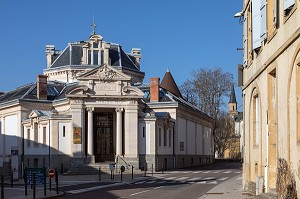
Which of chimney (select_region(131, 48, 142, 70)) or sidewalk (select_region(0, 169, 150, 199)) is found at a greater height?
chimney (select_region(131, 48, 142, 70))

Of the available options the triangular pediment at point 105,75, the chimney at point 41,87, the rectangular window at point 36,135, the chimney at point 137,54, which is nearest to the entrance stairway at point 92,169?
the rectangular window at point 36,135

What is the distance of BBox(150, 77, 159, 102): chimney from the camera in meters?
60.8

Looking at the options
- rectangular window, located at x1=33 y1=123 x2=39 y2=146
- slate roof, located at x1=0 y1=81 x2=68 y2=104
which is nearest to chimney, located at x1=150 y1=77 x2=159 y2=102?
slate roof, located at x1=0 y1=81 x2=68 y2=104

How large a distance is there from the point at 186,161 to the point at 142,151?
1381 cm

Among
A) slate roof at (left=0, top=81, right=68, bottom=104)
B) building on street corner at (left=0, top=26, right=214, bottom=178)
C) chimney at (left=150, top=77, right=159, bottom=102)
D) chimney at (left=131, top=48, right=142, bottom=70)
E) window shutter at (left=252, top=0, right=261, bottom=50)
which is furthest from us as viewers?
chimney at (left=131, top=48, right=142, bottom=70)

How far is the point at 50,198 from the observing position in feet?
80.4

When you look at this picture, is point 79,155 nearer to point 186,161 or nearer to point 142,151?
point 142,151

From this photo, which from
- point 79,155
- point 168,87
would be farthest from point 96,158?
point 168,87

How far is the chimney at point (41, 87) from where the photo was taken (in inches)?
2366

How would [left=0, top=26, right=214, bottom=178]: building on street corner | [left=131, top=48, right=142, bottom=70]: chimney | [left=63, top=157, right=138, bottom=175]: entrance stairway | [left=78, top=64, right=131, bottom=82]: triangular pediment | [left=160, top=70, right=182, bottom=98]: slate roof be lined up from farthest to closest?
[left=160, top=70, right=182, bottom=98]: slate roof, [left=131, top=48, right=142, bottom=70]: chimney, [left=78, top=64, right=131, bottom=82]: triangular pediment, [left=0, top=26, right=214, bottom=178]: building on street corner, [left=63, top=157, right=138, bottom=175]: entrance stairway

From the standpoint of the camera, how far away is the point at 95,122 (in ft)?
186

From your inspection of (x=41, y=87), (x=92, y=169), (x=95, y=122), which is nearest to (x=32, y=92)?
(x=41, y=87)

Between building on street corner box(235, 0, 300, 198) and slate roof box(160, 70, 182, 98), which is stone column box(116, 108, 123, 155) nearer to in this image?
building on street corner box(235, 0, 300, 198)

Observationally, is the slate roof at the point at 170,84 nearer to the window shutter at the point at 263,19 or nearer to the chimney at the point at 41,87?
the chimney at the point at 41,87
